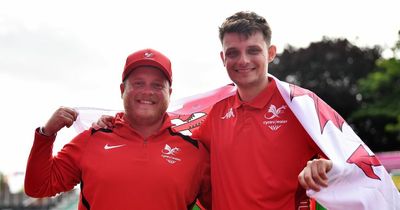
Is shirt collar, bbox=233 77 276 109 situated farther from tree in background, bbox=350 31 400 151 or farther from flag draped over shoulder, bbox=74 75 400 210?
tree in background, bbox=350 31 400 151

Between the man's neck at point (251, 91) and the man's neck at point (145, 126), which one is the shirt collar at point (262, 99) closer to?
the man's neck at point (251, 91)

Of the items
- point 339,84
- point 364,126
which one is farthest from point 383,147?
point 339,84

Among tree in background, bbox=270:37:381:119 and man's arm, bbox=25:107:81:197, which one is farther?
tree in background, bbox=270:37:381:119

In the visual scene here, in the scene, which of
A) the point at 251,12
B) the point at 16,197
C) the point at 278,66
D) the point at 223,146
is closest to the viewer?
the point at 223,146

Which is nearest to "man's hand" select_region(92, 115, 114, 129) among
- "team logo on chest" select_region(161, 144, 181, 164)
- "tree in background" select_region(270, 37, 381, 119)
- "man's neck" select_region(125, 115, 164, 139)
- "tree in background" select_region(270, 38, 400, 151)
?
"man's neck" select_region(125, 115, 164, 139)

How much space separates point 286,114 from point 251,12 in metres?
0.80

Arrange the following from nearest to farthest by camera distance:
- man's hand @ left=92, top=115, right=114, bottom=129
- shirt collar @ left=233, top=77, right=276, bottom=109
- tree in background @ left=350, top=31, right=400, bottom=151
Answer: shirt collar @ left=233, top=77, right=276, bottom=109, man's hand @ left=92, top=115, right=114, bottom=129, tree in background @ left=350, top=31, right=400, bottom=151

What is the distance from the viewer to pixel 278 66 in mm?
38625

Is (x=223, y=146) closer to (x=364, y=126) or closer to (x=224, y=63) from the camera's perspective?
(x=224, y=63)

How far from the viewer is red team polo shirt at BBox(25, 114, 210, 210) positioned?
3518 millimetres

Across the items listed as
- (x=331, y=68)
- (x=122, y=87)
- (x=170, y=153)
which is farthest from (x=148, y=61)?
(x=331, y=68)

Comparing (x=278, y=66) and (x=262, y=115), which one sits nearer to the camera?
(x=262, y=115)

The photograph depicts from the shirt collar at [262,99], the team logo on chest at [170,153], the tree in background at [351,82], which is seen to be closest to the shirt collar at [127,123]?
the team logo on chest at [170,153]

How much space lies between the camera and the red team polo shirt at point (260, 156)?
136 inches
